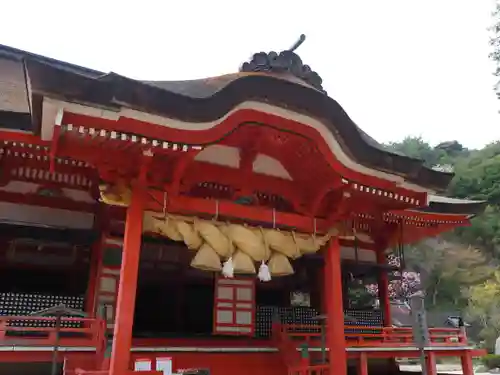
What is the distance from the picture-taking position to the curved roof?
16.1ft

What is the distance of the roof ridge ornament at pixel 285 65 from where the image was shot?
710cm

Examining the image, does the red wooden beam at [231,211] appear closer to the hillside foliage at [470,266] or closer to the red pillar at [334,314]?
the red pillar at [334,314]

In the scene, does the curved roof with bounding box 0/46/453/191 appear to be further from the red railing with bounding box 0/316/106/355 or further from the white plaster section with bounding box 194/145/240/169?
the red railing with bounding box 0/316/106/355

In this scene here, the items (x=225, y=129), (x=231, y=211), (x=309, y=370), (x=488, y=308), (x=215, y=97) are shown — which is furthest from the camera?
(x=488, y=308)

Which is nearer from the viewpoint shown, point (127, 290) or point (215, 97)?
point (127, 290)

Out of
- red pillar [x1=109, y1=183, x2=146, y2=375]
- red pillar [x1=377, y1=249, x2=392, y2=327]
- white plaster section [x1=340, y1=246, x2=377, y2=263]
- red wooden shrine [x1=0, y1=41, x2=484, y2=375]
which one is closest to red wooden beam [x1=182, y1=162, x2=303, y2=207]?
red wooden shrine [x1=0, y1=41, x2=484, y2=375]

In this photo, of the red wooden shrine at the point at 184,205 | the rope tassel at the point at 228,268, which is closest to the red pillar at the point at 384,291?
the red wooden shrine at the point at 184,205

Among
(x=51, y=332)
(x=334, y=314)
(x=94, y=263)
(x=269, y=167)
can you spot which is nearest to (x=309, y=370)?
(x=334, y=314)

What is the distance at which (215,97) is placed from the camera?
5.75m

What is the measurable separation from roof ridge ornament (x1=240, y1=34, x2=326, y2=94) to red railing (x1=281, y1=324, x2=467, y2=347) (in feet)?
15.2

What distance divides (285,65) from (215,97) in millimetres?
1981

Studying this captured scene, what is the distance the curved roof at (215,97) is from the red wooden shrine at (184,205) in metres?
0.02

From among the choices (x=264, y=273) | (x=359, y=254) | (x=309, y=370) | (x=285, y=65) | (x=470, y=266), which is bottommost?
(x=309, y=370)

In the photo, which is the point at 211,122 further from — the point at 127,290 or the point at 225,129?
the point at 127,290
